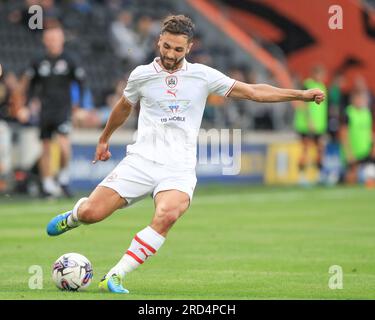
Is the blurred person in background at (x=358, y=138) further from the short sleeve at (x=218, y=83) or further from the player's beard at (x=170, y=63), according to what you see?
the player's beard at (x=170, y=63)

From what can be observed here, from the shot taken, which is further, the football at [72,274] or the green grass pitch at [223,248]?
the green grass pitch at [223,248]

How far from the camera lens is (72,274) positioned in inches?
352

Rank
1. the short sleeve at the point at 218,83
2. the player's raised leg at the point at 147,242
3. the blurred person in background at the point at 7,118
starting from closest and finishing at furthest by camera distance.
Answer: the player's raised leg at the point at 147,242
the short sleeve at the point at 218,83
the blurred person in background at the point at 7,118

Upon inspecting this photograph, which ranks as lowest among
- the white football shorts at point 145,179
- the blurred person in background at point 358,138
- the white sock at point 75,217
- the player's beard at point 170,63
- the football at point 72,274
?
the football at point 72,274

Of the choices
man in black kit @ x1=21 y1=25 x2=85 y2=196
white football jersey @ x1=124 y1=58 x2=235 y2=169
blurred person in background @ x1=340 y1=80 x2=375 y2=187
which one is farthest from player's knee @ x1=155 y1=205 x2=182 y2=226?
blurred person in background @ x1=340 y1=80 x2=375 y2=187

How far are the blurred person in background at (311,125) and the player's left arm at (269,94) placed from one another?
608 inches

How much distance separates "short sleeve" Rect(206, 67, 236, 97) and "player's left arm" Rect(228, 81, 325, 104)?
4 cm

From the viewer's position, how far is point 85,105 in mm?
21688

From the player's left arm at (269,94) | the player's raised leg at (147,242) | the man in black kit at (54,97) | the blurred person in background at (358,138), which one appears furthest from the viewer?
the blurred person in background at (358,138)

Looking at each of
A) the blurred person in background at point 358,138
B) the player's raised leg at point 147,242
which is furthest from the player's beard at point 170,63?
the blurred person in background at point 358,138

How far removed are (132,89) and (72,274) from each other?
63.6 inches

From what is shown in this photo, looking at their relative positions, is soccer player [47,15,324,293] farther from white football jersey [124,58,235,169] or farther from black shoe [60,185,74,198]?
black shoe [60,185,74,198]

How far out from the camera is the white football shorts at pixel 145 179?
914 centimetres

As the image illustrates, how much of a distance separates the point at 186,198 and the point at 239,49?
21.9 meters
